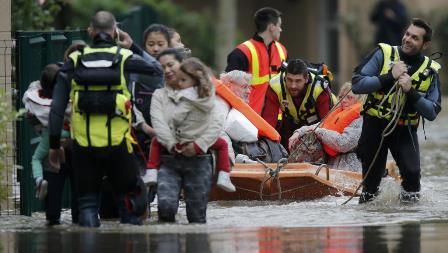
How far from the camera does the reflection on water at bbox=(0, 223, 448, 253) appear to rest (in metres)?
11.4

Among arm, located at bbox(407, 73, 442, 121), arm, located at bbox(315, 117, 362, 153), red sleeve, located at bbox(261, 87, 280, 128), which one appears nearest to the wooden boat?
arm, located at bbox(315, 117, 362, 153)

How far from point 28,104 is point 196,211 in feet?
5.60

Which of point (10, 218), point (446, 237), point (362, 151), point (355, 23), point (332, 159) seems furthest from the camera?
point (355, 23)

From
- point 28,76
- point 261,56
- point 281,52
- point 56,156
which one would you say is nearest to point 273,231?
point 56,156

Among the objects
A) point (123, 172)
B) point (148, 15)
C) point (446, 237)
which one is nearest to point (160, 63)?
point (123, 172)

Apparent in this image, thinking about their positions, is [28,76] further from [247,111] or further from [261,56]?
[261,56]

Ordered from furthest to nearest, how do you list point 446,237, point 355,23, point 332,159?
point 355,23, point 332,159, point 446,237

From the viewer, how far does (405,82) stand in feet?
46.3

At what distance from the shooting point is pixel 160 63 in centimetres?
1325

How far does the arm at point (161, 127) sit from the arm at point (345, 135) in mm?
3744

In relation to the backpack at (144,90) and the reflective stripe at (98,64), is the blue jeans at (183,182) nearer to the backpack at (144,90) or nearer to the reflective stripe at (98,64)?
the backpack at (144,90)

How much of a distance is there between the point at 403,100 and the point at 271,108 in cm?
276

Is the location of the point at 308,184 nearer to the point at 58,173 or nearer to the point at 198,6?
the point at 58,173

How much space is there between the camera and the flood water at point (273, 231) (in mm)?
11508
